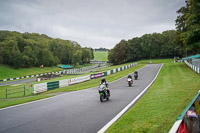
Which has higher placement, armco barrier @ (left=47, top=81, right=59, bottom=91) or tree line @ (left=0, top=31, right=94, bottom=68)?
tree line @ (left=0, top=31, right=94, bottom=68)

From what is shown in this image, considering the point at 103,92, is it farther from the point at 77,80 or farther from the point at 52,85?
the point at 77,80

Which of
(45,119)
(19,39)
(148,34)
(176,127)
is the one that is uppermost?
(148,34)

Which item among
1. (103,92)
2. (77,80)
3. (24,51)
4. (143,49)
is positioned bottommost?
(77,80)

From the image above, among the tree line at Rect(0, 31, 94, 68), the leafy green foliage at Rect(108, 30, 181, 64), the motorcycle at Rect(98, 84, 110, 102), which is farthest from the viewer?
the leafy green foliage at Rect(108, 30, 181, 64)

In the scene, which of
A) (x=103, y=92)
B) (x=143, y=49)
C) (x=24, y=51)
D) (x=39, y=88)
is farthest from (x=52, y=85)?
(x=143, y=49)

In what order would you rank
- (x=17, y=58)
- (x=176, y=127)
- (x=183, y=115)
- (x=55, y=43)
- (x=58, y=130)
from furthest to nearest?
(x=55, y=43), (x=17, y=58), (x=58, y=130), (x=183, y=115), (x=176, y=127)

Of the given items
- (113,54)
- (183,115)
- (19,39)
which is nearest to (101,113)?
(183,115)

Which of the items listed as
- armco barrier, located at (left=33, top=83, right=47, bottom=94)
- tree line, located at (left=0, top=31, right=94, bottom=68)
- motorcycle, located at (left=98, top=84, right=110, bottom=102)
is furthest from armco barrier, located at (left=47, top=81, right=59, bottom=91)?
tree line, located at (left=0, top=31, right=94, bottom=68)

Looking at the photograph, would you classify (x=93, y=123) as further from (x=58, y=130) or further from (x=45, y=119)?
(x=45, y=119)

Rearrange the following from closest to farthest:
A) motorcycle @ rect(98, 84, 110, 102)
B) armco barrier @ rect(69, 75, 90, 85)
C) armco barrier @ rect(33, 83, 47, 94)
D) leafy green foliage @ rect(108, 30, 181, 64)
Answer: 1. motorcycle @ rect(98, 84, 110, 102)
2. armco barrier @ rect(33, 83, 47, 94)
3. armco barrier @ rect(69, 75, 90, 85)
4. leafy green foliage @ rect(108, 30, 181, 64)

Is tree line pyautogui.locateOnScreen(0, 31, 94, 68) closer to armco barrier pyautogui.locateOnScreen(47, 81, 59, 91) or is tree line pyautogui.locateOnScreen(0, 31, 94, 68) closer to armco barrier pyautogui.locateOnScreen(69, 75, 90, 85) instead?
armco barrier pyautogui.locateOnScreen(69, 75, 90, 85)

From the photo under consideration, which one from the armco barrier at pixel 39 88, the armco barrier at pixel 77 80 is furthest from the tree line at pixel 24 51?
the armco barrier at pixel 39 88

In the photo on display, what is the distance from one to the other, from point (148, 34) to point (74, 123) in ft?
356

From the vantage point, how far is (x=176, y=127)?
3.09m
